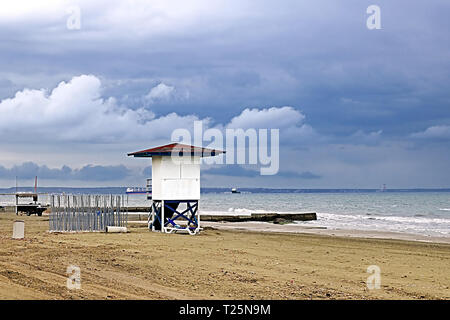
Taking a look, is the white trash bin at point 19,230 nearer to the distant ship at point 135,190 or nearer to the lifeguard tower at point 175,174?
the lifeguard tower at point 175,174

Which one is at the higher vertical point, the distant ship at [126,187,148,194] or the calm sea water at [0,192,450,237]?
the distant ship at [126,187,148,194]

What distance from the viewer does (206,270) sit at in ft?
44.1

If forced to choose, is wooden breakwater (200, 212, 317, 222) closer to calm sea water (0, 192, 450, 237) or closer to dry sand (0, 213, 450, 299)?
calm sea water (0, 192, 450, 237)

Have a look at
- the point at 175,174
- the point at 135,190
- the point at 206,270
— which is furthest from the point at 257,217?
the point at 206,270

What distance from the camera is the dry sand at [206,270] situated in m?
10.5

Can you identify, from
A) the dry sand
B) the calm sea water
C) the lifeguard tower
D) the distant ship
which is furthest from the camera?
the calm sea water

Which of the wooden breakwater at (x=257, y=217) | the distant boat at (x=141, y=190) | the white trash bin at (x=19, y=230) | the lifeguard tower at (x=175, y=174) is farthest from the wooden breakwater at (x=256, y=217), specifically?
the white trash bin at (x=19, y=230)

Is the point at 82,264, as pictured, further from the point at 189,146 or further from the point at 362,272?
the point at 189,146

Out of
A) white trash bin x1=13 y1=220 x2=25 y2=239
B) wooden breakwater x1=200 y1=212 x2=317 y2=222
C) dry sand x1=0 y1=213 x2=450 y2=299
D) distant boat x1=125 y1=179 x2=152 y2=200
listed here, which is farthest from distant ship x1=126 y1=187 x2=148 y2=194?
wooden breakwater x1=200 y1=212 x2=317 y2=222

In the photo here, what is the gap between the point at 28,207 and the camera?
49.9m

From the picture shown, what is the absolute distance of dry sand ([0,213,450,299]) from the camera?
10.5m
